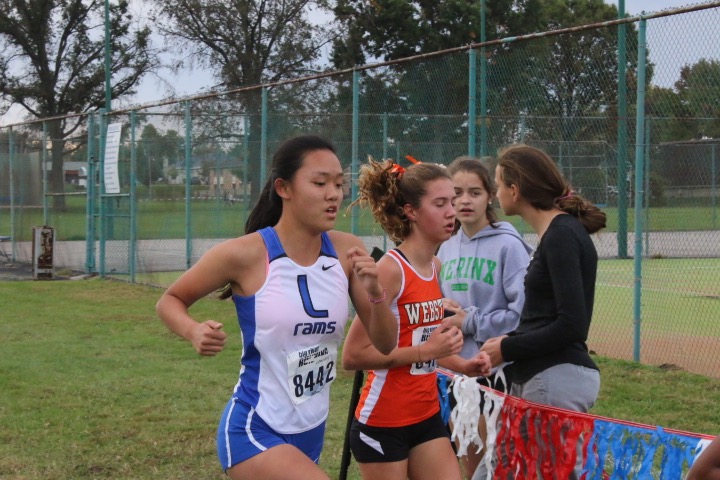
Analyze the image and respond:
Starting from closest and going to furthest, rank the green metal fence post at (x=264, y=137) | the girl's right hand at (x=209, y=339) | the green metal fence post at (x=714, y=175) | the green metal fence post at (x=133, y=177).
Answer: the girl's right hand at (x=209, y=339)
the green metal fence post at (x=714, y=175)
the green metal fence post at (x=264, y=137)
the green metal fence post at (x=133, y=177)

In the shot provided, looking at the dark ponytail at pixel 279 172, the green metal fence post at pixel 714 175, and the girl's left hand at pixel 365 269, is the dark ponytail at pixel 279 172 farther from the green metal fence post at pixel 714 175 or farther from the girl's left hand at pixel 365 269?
the green metal fence post at pixel 714 175

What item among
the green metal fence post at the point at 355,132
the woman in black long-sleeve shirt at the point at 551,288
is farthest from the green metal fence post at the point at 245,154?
the woman in black long-sleeve shirt at the point at 551,288

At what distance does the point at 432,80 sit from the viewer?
1150 cm

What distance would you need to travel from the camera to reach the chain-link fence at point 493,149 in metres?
9.70

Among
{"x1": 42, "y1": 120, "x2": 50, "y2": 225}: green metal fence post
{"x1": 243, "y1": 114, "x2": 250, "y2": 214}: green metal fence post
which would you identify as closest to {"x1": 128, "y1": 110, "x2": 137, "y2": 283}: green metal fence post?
{"x1": 243, "y1": 114, "x2": 250, "y2": 214}: green metal fence post

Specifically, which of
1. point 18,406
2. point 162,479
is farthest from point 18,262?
point 162,479

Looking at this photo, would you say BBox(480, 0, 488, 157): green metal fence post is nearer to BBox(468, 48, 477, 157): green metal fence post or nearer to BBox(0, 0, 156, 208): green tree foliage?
BBox(468, 48, 477, 157): green metal fence post

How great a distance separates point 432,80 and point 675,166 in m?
3.51

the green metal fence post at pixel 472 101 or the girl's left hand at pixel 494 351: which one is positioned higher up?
the green metal fence post at pixel 472 101

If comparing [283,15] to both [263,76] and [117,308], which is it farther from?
[117,308]

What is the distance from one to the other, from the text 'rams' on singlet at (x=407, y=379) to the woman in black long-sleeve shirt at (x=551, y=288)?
32 cm

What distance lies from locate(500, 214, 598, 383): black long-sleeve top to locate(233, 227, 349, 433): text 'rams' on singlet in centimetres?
85

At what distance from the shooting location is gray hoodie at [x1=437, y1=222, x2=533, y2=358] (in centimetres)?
492

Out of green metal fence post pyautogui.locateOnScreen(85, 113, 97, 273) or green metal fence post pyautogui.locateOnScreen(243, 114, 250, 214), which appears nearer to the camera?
green metal fence post pyautogui.locateOnScreen(243, 114, 250, 214)
